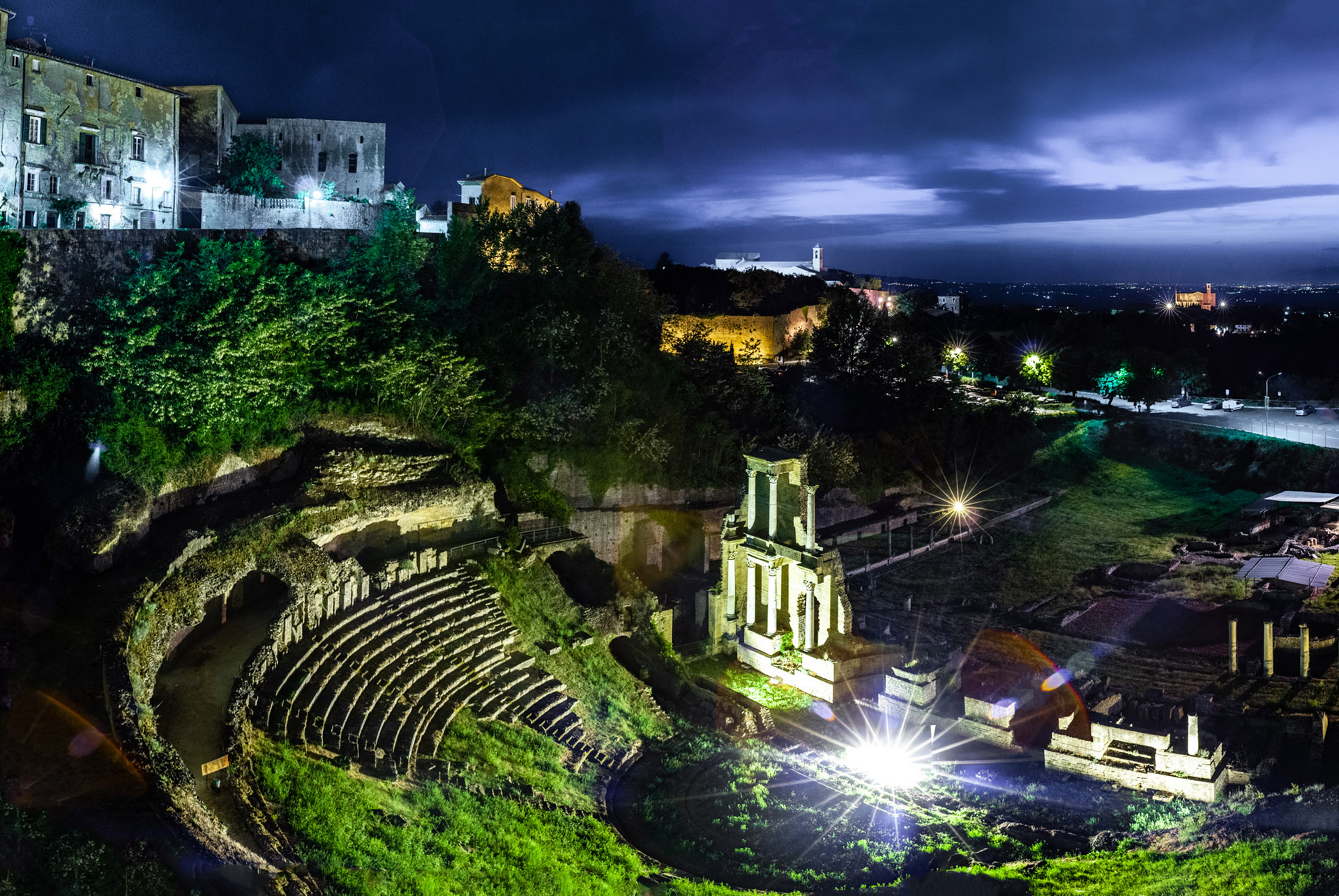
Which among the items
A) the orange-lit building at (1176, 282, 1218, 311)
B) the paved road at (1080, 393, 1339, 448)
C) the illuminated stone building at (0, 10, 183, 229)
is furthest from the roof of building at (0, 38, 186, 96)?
the orange-lit building at (1176, 282, 1218, 311)

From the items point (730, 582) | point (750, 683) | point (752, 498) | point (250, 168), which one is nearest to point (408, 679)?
point (750, 683)

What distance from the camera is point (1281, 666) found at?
23391mm

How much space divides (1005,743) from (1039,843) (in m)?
3.60

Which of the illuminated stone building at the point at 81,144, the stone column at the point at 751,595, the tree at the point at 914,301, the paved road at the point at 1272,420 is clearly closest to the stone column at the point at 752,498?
the stone column at the point at 751,595

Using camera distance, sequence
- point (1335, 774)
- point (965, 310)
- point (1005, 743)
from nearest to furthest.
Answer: point (1335, 774)
point (1005, 743)
point (965, 310)

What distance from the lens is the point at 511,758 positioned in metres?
18.0

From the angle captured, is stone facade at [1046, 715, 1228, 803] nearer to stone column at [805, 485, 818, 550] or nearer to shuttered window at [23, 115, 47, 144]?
stone column at [805, 485, 818, 550]

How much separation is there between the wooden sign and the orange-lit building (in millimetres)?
105576

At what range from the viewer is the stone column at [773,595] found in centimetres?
2445

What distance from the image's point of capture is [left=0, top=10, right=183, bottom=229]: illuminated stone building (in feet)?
94.4

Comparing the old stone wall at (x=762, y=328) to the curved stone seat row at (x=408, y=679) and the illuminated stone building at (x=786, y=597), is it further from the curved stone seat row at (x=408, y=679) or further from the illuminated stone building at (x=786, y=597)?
the curved stone seat row at (x=408, y=679)

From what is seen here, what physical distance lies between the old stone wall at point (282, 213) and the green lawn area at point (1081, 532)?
69.2 ft

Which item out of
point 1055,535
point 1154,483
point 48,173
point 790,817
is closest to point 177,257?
point 48,173

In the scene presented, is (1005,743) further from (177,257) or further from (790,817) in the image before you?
(177,257)
